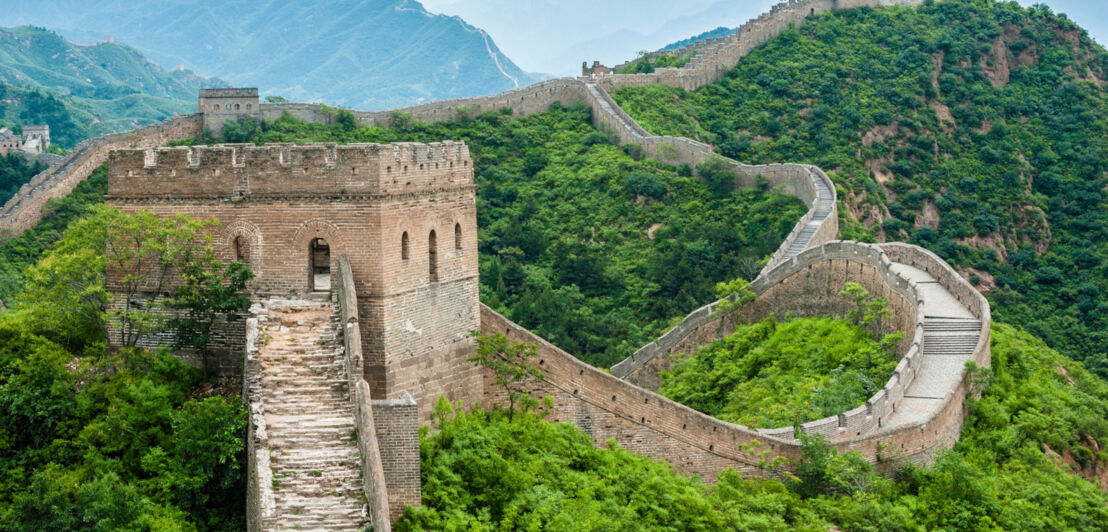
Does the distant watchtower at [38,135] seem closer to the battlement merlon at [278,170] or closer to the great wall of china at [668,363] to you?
the great wall of china at [668,363]

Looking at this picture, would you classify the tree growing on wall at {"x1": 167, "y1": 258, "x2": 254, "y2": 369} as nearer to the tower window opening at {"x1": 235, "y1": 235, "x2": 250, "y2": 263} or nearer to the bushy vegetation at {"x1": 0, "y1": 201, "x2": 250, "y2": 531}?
the bushy vegetation at {"x1": 0, "y1": 201, "x2": 250, "y2": 531}

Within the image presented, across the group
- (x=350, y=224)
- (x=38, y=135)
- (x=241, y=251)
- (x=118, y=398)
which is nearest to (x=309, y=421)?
(x=118, y=398)

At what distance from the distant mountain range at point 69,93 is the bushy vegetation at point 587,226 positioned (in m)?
67.8

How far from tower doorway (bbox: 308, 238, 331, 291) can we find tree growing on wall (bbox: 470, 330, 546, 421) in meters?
2.78

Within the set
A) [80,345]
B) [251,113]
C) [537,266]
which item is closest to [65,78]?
[251,113]

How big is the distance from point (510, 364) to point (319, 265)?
378cm

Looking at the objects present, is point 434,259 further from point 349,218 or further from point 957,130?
point 957,130

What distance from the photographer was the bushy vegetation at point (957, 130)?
6081 centimetres

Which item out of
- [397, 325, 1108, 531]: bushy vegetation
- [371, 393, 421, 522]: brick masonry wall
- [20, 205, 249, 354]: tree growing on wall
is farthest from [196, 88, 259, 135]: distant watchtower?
[371, 393, 421, 522]: brick masonry wall

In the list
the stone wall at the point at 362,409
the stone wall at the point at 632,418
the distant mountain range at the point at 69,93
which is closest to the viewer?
the stone wall at the point at 362,409

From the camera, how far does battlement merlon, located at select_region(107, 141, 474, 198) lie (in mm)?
23312

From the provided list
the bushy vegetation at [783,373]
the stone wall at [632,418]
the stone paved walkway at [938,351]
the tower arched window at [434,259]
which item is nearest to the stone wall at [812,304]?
the stone paved walkway at [938,351]

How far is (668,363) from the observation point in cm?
4297

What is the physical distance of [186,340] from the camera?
24.0 metres
